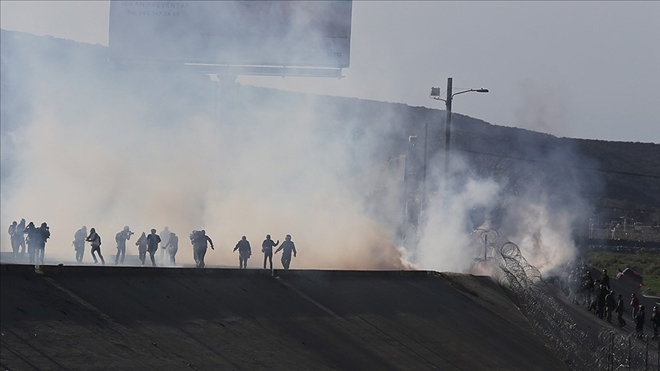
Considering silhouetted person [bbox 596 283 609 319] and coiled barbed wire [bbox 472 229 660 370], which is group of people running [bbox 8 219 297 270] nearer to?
coiled barbed wire [bbox 472 229 660 370]

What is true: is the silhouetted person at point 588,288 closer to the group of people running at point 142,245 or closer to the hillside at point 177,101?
the hillside at point 177,101

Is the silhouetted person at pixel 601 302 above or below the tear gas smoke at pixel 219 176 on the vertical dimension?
below

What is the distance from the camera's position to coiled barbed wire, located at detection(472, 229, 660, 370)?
2638 cm

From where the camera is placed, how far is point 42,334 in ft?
53.6

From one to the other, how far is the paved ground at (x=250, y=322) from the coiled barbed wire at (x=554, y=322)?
1.57 ft

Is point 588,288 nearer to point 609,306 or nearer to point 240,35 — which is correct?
point 609,306

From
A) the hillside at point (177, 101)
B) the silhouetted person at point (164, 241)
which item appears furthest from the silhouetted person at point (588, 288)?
the silhouetted person at point (164, 241)

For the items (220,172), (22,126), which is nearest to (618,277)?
(220,172)

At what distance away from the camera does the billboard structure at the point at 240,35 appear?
43.6m

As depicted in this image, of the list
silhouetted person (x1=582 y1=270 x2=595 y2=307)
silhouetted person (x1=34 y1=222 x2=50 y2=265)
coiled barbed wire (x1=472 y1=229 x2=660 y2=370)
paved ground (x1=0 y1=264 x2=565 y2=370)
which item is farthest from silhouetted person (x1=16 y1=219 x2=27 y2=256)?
silhouetted person (x1=582 y1=270 x2=595 y2=307)

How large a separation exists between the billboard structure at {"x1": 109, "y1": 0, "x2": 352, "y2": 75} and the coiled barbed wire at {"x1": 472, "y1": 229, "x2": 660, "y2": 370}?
9.60 meters

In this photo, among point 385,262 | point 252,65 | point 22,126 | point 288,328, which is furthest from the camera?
point 22,126

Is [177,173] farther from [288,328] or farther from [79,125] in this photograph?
[288,328]

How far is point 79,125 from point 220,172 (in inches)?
331
